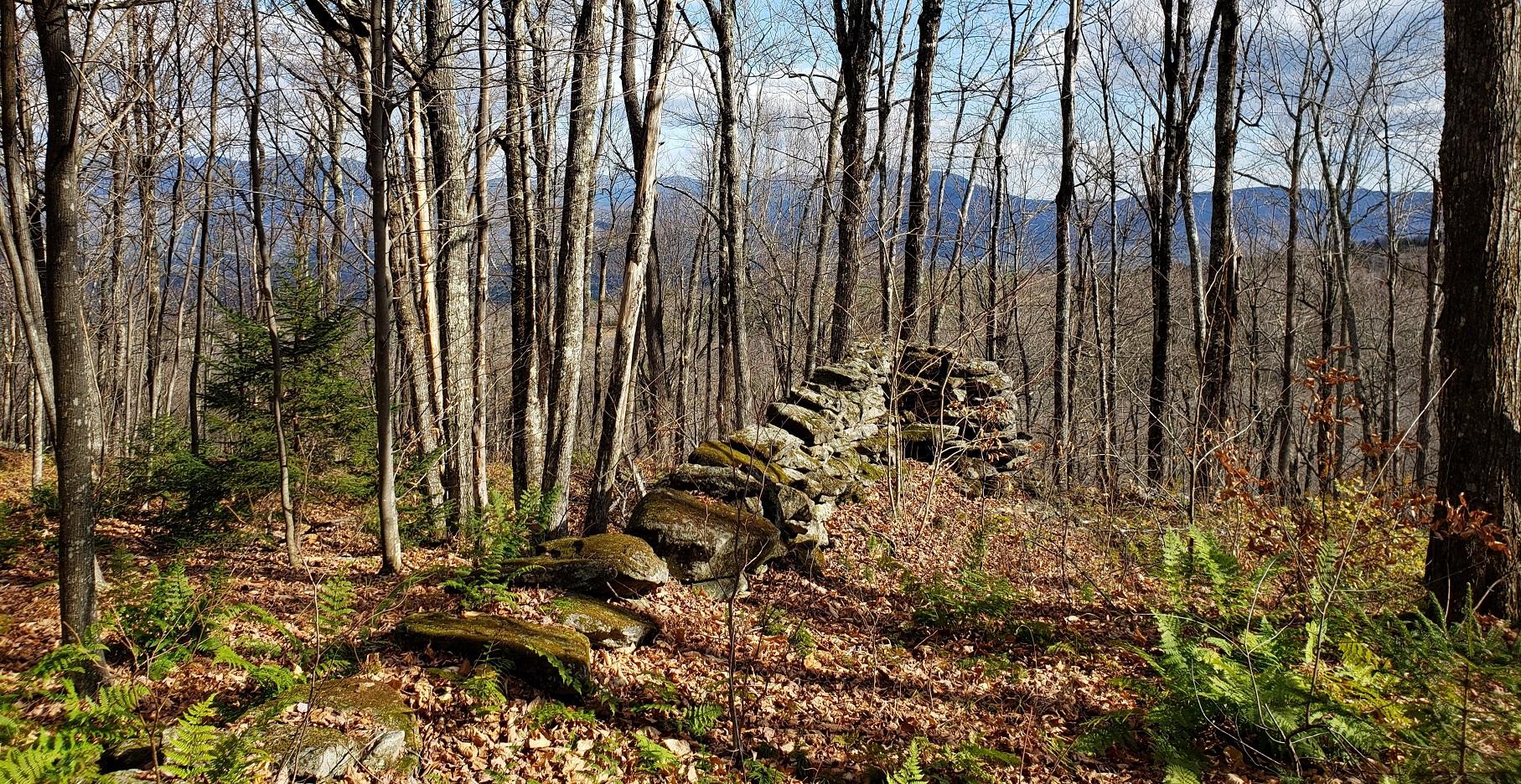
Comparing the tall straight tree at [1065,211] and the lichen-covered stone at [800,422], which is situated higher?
the tall straight tree at [1065,211]

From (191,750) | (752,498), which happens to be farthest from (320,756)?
(752,498)

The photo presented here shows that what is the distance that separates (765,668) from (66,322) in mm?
3865

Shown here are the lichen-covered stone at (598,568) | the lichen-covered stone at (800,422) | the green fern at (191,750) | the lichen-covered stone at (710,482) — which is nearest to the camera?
the green fern at (191,750)

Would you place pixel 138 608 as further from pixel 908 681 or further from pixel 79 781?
pixel 908 681

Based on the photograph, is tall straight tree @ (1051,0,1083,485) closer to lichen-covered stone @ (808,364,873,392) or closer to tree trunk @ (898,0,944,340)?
tree trunk @ (898,0,944,340)

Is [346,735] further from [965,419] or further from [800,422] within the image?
[965,419]

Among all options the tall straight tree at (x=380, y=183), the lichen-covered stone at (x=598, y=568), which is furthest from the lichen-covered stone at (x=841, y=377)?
the tall straight tree at (x=380, y=183)

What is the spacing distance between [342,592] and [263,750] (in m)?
1.20

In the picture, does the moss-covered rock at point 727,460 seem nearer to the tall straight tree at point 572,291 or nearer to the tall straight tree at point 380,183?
the tall straight tree at point 572,291

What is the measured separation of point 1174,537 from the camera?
15.1 feet

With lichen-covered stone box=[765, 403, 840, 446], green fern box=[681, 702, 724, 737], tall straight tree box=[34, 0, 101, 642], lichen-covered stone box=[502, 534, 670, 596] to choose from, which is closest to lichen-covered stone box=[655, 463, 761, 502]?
lichen-covered stone box=[502, 534, 670, 596]

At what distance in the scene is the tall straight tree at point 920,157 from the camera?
995cm

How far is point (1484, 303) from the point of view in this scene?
14.9 feet

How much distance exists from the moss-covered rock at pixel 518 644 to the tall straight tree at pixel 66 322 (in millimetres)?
1472
